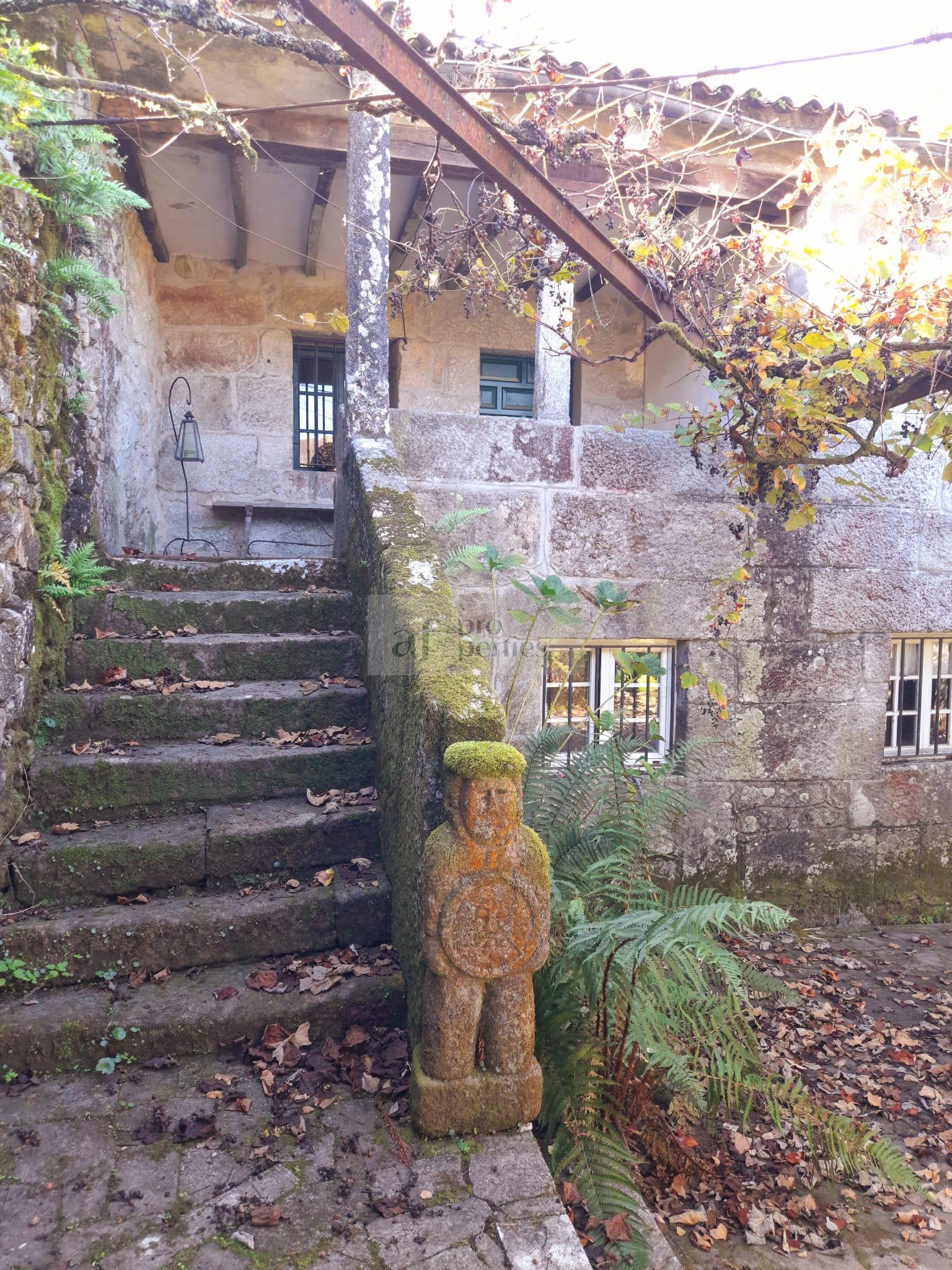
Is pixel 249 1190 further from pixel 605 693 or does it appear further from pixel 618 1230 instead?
pixel 605 693

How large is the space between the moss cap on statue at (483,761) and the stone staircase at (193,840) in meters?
0.96

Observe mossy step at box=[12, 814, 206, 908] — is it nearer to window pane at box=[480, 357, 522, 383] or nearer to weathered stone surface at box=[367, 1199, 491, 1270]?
weathered stone surface at box=[367, 1199, 491, 1270]

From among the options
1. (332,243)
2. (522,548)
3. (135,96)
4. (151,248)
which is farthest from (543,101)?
(151,248)

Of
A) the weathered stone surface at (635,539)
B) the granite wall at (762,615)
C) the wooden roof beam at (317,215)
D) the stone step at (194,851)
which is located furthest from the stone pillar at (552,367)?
the stone step at (194,851)

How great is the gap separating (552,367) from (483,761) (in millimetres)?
3129

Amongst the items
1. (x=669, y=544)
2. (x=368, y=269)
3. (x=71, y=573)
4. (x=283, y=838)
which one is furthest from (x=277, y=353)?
(x=283, y=838)

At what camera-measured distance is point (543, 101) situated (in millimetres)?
4012

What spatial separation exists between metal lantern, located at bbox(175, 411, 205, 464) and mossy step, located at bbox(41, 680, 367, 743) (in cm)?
369

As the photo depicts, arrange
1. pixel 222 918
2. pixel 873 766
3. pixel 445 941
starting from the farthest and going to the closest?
pixel 873 766 → pixel 222 918 → pixel 445 941

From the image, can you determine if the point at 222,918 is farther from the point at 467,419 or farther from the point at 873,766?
the point at 873,766

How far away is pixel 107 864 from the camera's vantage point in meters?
2.81

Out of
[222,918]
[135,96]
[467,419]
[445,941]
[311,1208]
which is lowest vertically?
[311,1208]

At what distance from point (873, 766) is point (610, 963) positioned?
317 centimetres

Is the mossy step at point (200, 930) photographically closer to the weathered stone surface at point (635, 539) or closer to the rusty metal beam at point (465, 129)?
the weathered stone surface at point (635, 539)
